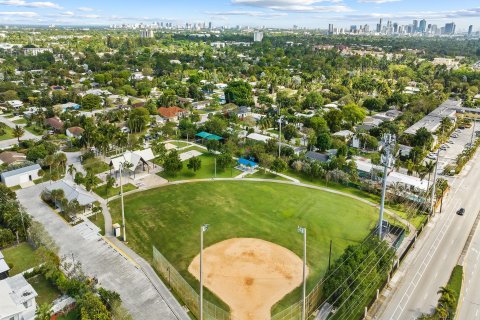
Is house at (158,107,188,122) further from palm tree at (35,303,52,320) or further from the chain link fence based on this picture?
palm tree at (35,303,52,320)

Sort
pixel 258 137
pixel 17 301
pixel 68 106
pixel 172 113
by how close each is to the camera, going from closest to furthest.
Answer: pixel 17 301, pixel 258 137, pixel 172 113, pixel 68 106

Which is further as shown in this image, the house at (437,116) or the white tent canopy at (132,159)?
the house at (437,116)

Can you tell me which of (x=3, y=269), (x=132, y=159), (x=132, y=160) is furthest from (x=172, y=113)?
(x=3, y=269)

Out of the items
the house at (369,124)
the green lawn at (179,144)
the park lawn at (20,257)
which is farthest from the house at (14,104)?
the house at (369,124)

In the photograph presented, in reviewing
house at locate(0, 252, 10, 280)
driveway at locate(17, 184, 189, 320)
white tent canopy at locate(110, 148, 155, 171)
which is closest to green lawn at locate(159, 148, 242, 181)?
white tent canopy at locate(110, 148, 155, 171)

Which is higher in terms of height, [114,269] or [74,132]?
[74,132]

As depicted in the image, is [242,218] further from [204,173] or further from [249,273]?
[204,173]

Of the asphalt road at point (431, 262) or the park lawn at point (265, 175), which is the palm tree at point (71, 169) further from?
the asphalt road at point (431, 262)
